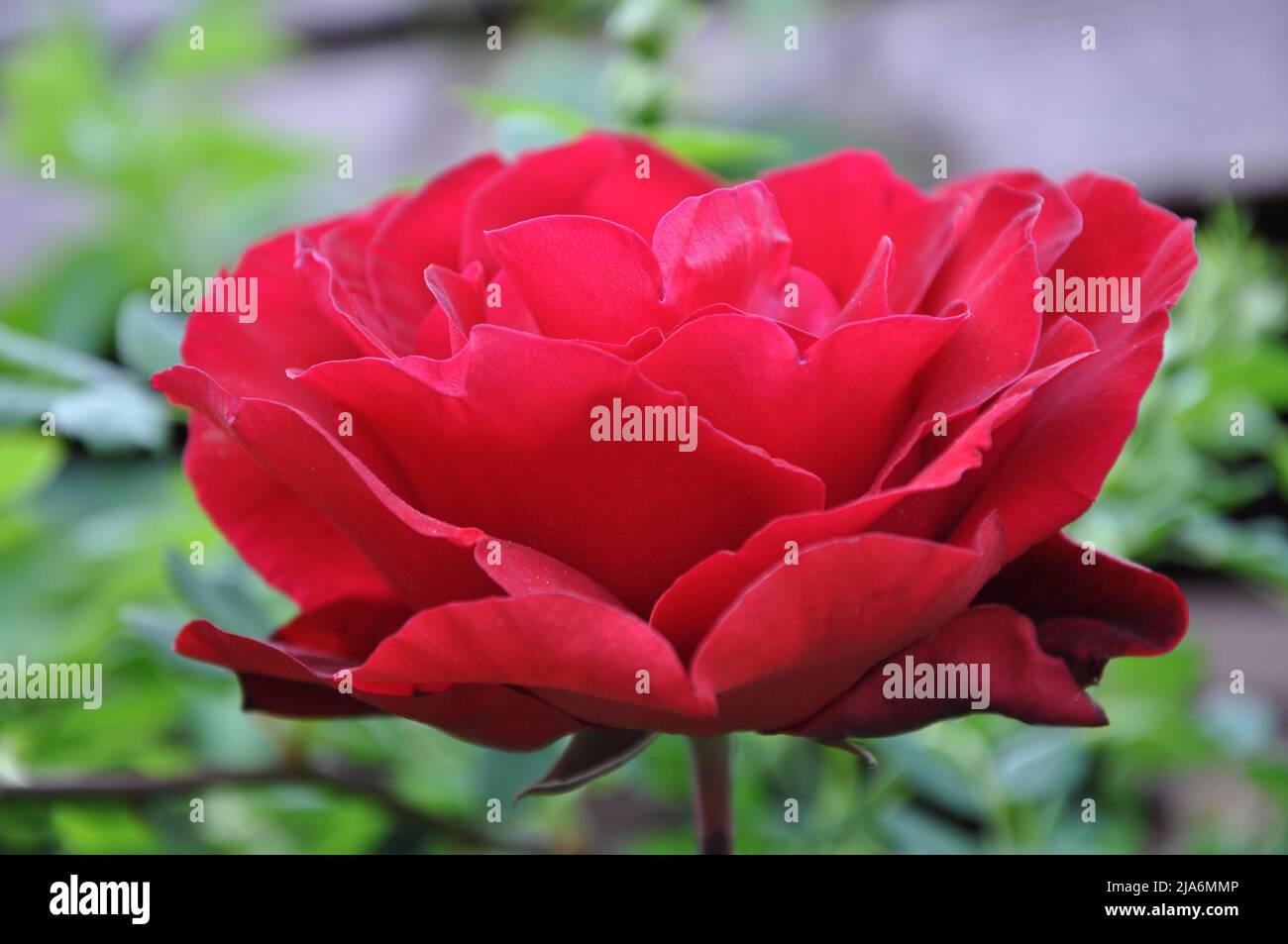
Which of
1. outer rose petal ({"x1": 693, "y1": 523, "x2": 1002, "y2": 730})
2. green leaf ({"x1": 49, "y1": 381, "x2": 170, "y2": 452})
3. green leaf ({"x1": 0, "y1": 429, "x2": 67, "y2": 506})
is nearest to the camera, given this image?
outer rose petal ({"x1": 693, "y1": 523, "x2": 1002, "y2": 730})

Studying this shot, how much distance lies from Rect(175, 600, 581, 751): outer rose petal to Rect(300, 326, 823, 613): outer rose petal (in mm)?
32

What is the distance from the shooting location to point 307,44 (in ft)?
4.18

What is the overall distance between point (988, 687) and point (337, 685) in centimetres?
12

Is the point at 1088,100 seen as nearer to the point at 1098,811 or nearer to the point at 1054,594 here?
the point at 1098,811

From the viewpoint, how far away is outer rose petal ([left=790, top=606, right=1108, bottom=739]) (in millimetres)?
228

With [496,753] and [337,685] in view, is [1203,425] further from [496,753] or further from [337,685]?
[337,685]

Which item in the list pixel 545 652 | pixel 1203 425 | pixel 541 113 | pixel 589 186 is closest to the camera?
pixel 545 652

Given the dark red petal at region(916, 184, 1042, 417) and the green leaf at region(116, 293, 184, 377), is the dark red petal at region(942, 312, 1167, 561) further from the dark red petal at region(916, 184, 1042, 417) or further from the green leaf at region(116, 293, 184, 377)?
the green leaf at region(116, 293, 184, 377)

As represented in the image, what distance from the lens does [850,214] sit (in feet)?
0.95

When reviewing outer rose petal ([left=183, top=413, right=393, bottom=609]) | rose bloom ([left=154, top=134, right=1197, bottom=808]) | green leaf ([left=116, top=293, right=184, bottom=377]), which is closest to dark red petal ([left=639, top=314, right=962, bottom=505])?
rose bloom ([left=154, top=134, right=1197, bottom=808])

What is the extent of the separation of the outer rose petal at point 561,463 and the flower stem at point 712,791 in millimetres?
45

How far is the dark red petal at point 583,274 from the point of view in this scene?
23cm
